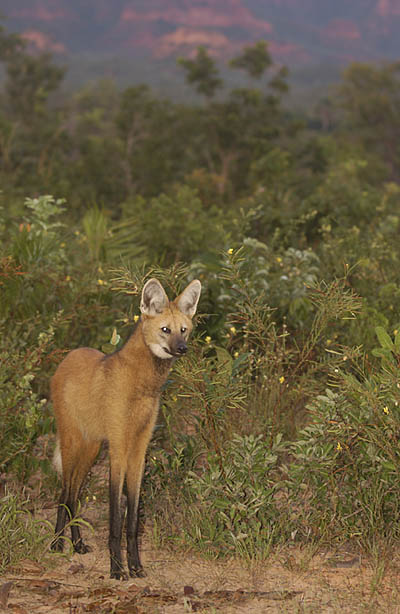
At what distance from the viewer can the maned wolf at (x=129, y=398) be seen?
3494mm

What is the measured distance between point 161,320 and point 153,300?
104 mm

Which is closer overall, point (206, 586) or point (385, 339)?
point (206, 586)

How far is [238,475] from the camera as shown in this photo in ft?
12.8

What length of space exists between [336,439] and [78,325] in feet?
9.00

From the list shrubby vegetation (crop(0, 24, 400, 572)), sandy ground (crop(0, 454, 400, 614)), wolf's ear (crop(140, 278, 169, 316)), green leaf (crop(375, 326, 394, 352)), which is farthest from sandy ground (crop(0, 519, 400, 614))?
wolf's ear (crop(140, 278, 169, 316))

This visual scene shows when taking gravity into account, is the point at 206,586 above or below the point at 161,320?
→ below

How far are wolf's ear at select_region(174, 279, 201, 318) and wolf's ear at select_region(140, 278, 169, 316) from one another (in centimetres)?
8

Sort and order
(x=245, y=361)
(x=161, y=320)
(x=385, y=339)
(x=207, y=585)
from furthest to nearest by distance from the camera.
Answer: (x=245, y=361) → (x=385, y=339) → (x=207, y=585) → (x=161, y=320)

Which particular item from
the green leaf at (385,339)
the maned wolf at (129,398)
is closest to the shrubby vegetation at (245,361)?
the green leaf at (385,339)

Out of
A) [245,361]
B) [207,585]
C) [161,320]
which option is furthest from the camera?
[245,361]

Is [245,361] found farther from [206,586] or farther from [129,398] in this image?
[206,586]

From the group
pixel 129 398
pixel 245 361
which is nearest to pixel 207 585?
pixel 129 398

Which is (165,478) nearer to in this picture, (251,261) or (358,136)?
(251,261)

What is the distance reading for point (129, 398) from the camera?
360 centimetres
